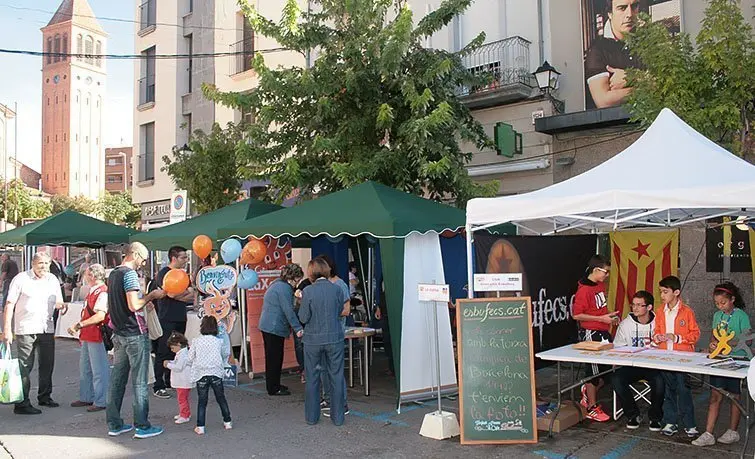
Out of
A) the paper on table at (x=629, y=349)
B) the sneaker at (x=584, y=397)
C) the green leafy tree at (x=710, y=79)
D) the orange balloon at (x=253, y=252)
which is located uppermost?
the green leafy tree at (x=710, y=79)

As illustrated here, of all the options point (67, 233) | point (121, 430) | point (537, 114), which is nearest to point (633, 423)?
point (121, 430)

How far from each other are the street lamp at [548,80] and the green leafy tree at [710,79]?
13.3 feet

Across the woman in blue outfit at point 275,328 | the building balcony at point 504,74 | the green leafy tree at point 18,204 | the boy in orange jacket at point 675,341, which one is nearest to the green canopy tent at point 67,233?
the woman in blue outfit at point 275,328

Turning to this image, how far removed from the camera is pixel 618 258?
952 cm

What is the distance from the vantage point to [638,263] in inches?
367

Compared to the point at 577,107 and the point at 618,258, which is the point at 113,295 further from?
the point at 577,107

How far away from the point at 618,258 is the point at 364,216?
13.2ft

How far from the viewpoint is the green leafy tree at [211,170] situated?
15664 millimetres

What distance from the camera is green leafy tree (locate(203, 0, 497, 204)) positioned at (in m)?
10.5

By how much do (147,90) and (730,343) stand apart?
22.6m

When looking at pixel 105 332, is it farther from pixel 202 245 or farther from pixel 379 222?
pixel 379 222

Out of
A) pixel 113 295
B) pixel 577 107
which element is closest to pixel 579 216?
pixel 113 295

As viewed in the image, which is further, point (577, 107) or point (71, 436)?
point (577, 107)

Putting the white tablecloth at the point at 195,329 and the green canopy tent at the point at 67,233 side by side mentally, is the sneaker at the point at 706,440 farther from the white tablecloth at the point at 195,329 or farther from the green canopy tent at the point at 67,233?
the green canopy tent at the point at 67,233
